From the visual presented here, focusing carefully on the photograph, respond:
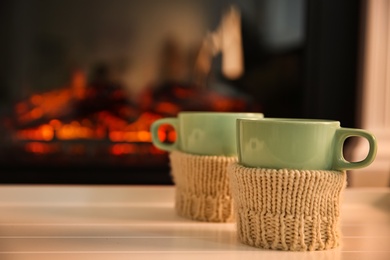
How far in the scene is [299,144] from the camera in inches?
24.6

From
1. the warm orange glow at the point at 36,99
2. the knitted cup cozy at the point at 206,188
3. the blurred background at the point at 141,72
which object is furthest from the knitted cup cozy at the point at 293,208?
the warm orange glow at the point at 36,99

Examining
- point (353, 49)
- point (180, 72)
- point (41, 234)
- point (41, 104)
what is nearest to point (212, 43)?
point (180, 72)

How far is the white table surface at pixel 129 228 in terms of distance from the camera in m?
0.61

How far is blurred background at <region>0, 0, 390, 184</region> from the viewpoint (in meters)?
1.78

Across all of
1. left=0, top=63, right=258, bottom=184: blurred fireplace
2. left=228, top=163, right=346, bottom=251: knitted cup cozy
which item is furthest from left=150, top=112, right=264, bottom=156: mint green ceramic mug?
left=0, top=63, right=258, bottom=184: blurred fireplace

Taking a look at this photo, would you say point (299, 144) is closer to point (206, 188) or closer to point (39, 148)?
point (206, 188)

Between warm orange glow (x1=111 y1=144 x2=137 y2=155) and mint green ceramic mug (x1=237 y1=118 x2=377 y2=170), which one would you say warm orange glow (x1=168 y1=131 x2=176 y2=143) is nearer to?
warm orange glow (x1=111 y1=144 x2=137 y2=155)

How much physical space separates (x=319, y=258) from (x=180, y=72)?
1.30 meters

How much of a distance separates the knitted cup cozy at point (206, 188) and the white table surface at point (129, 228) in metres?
0.01

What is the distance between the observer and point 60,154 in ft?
5.94

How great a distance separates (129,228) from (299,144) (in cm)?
21

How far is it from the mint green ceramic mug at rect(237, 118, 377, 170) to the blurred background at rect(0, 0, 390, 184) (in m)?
1.16

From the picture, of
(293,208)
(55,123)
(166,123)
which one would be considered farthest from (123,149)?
(293,208)

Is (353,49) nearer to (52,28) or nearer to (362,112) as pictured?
(362,112)
